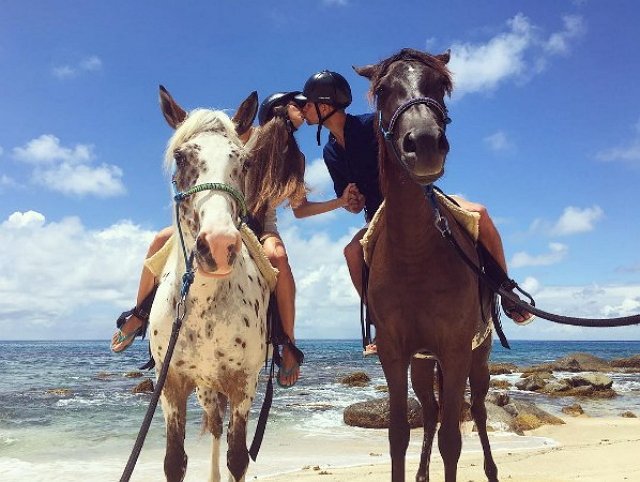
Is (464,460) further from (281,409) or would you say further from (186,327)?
(281,409)

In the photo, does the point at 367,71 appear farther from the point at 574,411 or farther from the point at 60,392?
the point at 60,392

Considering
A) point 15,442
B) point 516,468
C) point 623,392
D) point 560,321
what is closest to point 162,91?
point 560,321

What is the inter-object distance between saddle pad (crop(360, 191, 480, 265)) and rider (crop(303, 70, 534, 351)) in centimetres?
25

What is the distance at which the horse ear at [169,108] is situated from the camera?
152 inches

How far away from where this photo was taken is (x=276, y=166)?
4.70 m

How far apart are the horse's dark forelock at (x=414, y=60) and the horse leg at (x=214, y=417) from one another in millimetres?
2852

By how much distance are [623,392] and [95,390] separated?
2122cm

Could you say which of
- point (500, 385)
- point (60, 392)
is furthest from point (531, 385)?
point (60, 392)

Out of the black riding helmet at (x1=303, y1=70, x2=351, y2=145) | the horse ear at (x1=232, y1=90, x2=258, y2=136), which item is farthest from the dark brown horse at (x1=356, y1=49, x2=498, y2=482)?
the horse ear at (x1=232, y1=90, x2=258, y2=136)

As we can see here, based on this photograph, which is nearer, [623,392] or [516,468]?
[516,468]

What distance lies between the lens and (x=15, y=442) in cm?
1124

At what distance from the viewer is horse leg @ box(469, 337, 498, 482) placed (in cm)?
546

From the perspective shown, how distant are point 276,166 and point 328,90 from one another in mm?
752

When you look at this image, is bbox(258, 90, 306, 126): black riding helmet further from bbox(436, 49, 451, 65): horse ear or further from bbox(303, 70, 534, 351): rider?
bbox(436, 49, 451, 65): horse ear
